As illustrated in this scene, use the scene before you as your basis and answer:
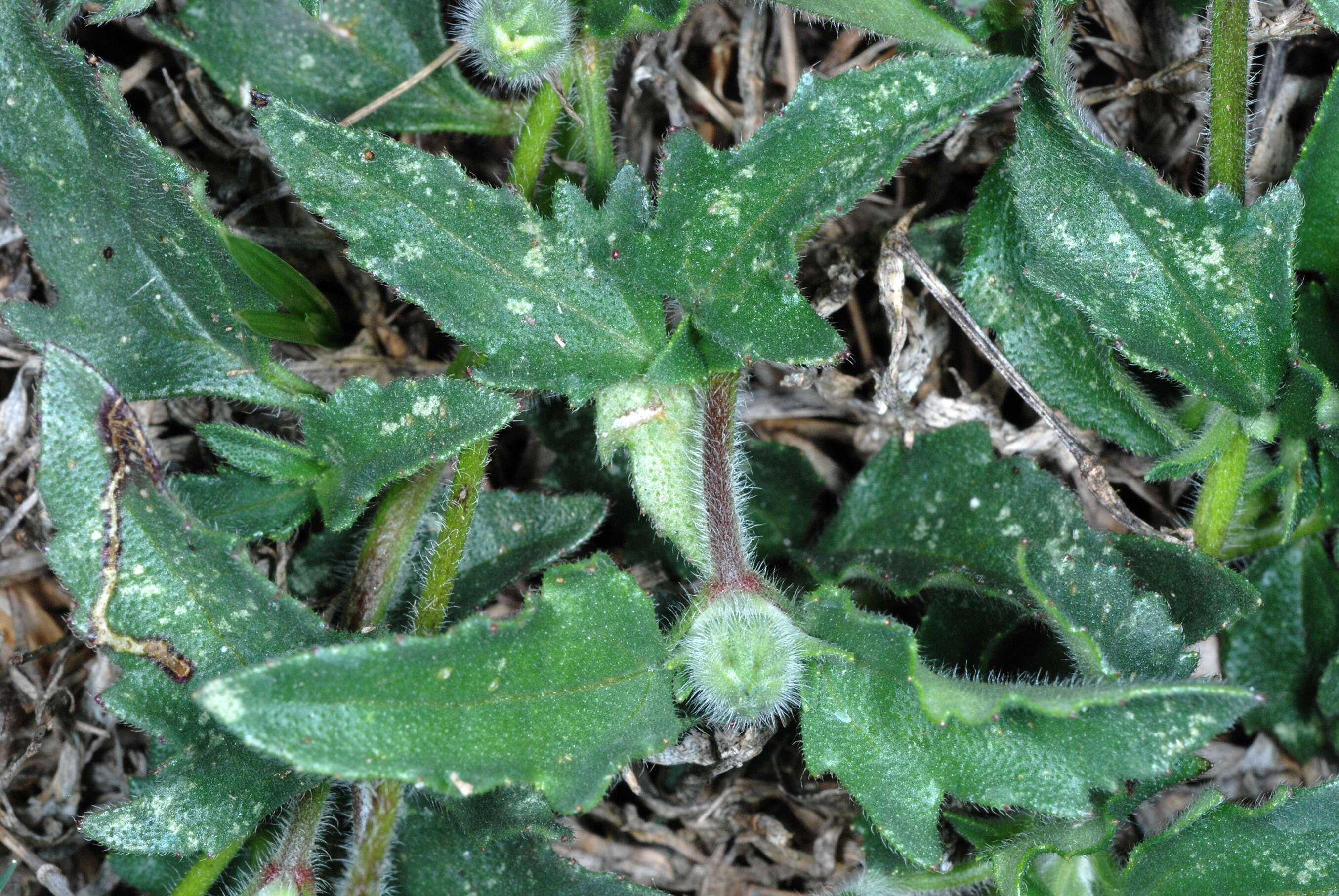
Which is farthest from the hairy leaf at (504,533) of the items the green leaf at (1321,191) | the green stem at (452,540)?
the green leaf at (1321,191)

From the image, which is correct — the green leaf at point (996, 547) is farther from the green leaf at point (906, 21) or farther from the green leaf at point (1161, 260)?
the green leaf at point (906, 21)

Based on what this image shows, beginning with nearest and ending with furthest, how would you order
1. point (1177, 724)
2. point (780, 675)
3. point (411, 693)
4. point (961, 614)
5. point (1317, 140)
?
1. point (411, 693)
2. point (1177, 724)
3. point (780, 675)
4. point (1317, 140)
5. point (961, 614)

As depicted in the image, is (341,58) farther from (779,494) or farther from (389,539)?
(779,494)

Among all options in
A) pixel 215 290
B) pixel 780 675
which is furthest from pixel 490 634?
pixel 215 290

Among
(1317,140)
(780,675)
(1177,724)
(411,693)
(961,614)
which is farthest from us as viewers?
(961,614)

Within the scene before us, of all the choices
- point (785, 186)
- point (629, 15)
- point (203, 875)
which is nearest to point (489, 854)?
point (203, 875)

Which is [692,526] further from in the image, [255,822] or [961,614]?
[255,822]
